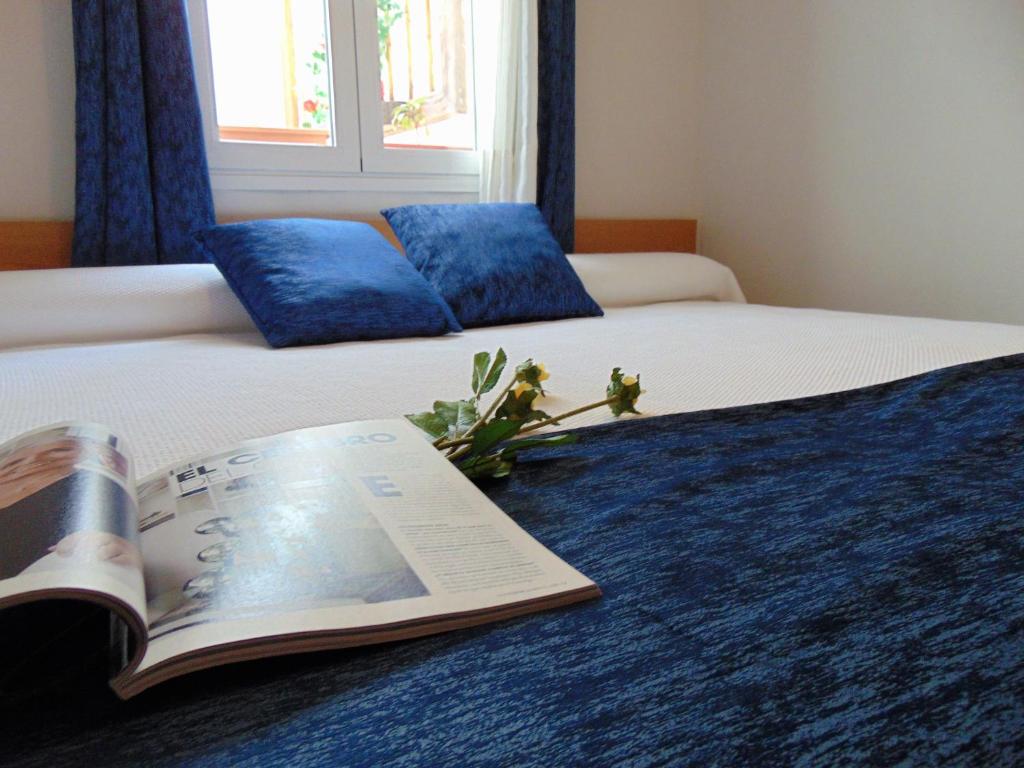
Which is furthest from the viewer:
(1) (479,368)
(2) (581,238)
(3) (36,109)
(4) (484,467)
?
(2) (581,238)

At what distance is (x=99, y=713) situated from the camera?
1.37 ft

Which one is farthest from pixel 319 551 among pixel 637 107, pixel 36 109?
pixel 637 107

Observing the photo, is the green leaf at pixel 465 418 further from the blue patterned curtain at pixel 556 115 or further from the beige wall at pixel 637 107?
the beige wall at pixel 637 107

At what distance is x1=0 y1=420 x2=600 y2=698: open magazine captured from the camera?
428 millimetres

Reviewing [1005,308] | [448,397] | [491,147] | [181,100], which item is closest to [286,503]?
[448,397]

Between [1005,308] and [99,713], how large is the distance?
8.84 feet

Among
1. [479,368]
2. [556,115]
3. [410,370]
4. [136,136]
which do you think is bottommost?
[410,370]

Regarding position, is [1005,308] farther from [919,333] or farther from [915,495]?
[915,495]

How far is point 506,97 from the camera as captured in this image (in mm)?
2662

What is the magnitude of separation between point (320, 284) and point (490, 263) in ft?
1.62

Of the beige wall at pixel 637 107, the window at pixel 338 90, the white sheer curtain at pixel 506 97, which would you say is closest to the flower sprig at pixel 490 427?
the window at pixel 338 90

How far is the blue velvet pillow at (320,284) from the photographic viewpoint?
1677 millimetres

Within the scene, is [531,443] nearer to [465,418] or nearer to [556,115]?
[465,418]

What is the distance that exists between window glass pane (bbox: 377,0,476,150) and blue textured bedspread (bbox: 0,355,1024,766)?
2218 mm
